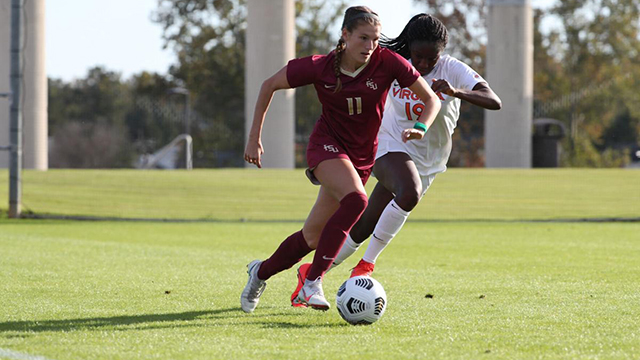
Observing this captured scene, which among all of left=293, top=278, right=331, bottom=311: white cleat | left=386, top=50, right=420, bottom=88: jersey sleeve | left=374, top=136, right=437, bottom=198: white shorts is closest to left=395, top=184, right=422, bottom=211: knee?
left=374, top=136, right=437, bottom=198: white shorts

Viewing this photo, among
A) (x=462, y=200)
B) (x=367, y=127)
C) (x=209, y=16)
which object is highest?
(x=209, y=16)

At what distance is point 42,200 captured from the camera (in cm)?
2031

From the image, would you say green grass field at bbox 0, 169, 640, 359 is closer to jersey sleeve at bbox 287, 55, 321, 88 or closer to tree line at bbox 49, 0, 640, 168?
jersey sleeve at bbox 287, 55, 321, 88

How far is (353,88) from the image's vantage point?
234 inches

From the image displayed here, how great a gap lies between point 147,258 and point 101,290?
2943mm

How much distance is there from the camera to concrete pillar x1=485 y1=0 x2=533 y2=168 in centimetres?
3331

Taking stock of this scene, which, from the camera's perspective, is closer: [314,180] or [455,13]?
[314,180]

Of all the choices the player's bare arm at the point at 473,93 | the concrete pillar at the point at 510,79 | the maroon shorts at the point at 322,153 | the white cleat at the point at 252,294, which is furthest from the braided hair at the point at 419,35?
the concrete pillar at the point at 510,79

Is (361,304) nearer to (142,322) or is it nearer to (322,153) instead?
(322,153)

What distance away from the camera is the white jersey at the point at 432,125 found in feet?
23.5

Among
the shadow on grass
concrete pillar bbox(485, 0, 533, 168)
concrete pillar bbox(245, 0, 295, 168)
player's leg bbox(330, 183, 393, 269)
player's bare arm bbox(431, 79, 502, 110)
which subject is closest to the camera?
the shadow on grass

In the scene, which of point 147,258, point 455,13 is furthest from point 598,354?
point 455,13

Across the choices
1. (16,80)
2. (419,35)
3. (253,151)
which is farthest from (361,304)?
(16,80)

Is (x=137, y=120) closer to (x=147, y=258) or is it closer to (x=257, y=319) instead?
(x=147, y=258)
